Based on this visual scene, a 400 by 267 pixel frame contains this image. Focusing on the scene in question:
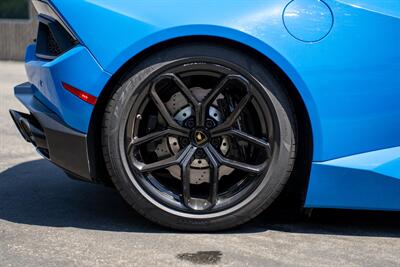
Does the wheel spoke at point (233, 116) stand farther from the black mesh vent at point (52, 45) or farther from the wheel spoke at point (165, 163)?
the black mesh vent at point (52, 45)

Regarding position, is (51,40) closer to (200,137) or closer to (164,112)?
(164,112)

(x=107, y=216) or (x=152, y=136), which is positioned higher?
(x=152, y=136)

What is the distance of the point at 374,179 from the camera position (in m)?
3.12

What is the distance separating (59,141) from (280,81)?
115 centimetres

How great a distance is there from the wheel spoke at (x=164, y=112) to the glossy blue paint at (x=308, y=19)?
72 centimetres

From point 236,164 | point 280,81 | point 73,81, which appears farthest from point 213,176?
point 73,81

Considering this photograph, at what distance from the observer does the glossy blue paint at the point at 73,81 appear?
308 cm

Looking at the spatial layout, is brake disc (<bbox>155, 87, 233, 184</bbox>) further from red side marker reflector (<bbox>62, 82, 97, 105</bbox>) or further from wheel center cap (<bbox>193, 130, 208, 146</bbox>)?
red side marker reflector (<bbox>62, 82, 97, 105</bbox>)

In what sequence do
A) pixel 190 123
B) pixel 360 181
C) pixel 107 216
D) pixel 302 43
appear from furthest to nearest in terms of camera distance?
1. pixel 107 216
2. pixel 190 123
3. pixel 360 181
4. pixel 302 43

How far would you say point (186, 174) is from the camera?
3.22 metres

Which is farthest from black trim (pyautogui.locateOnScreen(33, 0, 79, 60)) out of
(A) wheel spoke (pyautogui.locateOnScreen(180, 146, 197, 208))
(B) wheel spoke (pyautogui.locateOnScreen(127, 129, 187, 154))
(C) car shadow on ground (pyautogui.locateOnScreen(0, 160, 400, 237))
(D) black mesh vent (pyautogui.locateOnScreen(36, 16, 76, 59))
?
(C) car shadow on ground (pyautogui.locateOnScreen(0, 160, 400, 237))

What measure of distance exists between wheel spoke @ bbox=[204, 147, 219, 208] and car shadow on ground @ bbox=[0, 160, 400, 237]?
0.22 meters

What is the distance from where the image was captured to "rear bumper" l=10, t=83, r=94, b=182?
3178 mm

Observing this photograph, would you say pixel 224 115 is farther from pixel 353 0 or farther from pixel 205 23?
pixel 353 0
